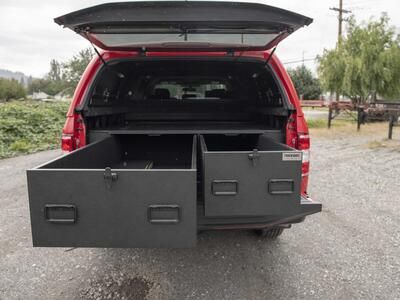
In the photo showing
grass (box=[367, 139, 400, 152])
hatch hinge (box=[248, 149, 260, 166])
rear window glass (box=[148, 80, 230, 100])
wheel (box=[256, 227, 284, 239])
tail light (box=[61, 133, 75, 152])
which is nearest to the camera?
hatch hinge (box=[248, 149, 260, 166])

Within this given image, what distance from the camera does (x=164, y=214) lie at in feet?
5.13

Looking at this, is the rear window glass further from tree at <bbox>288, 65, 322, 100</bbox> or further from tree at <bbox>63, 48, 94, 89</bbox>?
tree at <bbox>63, 48, 94, 89</bbox>

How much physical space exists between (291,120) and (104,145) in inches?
65.5

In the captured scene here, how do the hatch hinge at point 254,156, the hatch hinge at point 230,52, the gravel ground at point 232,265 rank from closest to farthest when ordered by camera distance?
the hatch hinge at point 254,156, the gravel ground at point 232,265, the hatch hinge at point 230,52

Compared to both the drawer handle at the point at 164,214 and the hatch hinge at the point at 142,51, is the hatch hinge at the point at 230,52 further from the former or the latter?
the drawer handle at the point at 164,214

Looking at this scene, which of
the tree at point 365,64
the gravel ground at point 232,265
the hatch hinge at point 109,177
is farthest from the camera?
the tree at point 365,64

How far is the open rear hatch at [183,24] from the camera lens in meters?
1.76

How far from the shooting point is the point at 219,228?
1.93 meters

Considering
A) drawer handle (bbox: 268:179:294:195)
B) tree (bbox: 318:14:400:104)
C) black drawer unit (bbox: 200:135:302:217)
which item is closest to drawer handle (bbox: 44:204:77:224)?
black drawer unit (bbox: 200:135:302:217)

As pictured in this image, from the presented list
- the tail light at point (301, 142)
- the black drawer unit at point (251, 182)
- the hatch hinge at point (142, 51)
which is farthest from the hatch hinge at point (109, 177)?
the tail light at point (301, 142)

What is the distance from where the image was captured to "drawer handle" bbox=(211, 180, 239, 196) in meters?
1.70

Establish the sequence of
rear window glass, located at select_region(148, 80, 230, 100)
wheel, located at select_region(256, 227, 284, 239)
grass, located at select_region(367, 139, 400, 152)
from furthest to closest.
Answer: grass, located at select_region(367, 139, 400, 152)
rear window glass, located at select_region(148, 80, 230, 100)
wheel, located at select_region(256, 227, 284, 239)

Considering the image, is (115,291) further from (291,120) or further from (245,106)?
(245,106)

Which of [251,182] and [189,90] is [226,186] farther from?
[189,90]
